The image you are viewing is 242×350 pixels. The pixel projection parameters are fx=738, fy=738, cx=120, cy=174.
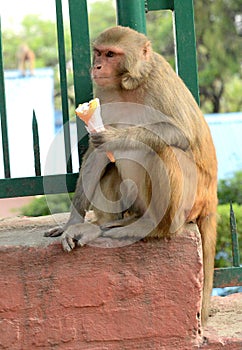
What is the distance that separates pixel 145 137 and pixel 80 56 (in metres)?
0.74

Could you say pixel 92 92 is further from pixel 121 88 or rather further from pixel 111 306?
pixel 111 306

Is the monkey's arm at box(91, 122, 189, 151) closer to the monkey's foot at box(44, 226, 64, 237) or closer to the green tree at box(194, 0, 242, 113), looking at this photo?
the monkey's foot at box(44, 226, 64, 237)

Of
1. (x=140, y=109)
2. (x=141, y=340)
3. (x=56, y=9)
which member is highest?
(x=56, y=9)

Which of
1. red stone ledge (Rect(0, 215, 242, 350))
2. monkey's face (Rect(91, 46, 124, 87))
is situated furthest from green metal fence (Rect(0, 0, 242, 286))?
red stone ledge (Rect(0, 215, 242, 350))

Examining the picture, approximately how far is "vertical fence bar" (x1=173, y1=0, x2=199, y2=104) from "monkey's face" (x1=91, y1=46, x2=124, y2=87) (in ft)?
1.67

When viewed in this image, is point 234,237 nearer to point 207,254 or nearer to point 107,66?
point 207,254

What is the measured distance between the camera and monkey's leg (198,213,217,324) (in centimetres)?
417

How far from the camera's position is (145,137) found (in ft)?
13.0

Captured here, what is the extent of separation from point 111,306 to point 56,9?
1.76 m

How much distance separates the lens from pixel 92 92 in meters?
4.39

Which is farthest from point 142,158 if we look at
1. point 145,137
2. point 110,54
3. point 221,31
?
point 221,31

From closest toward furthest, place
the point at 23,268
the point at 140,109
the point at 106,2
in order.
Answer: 1. the point at 23,268
2. the point at 140,109
3. the point at 106,2

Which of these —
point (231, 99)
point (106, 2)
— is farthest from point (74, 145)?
point (106, 2)

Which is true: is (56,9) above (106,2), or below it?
below
